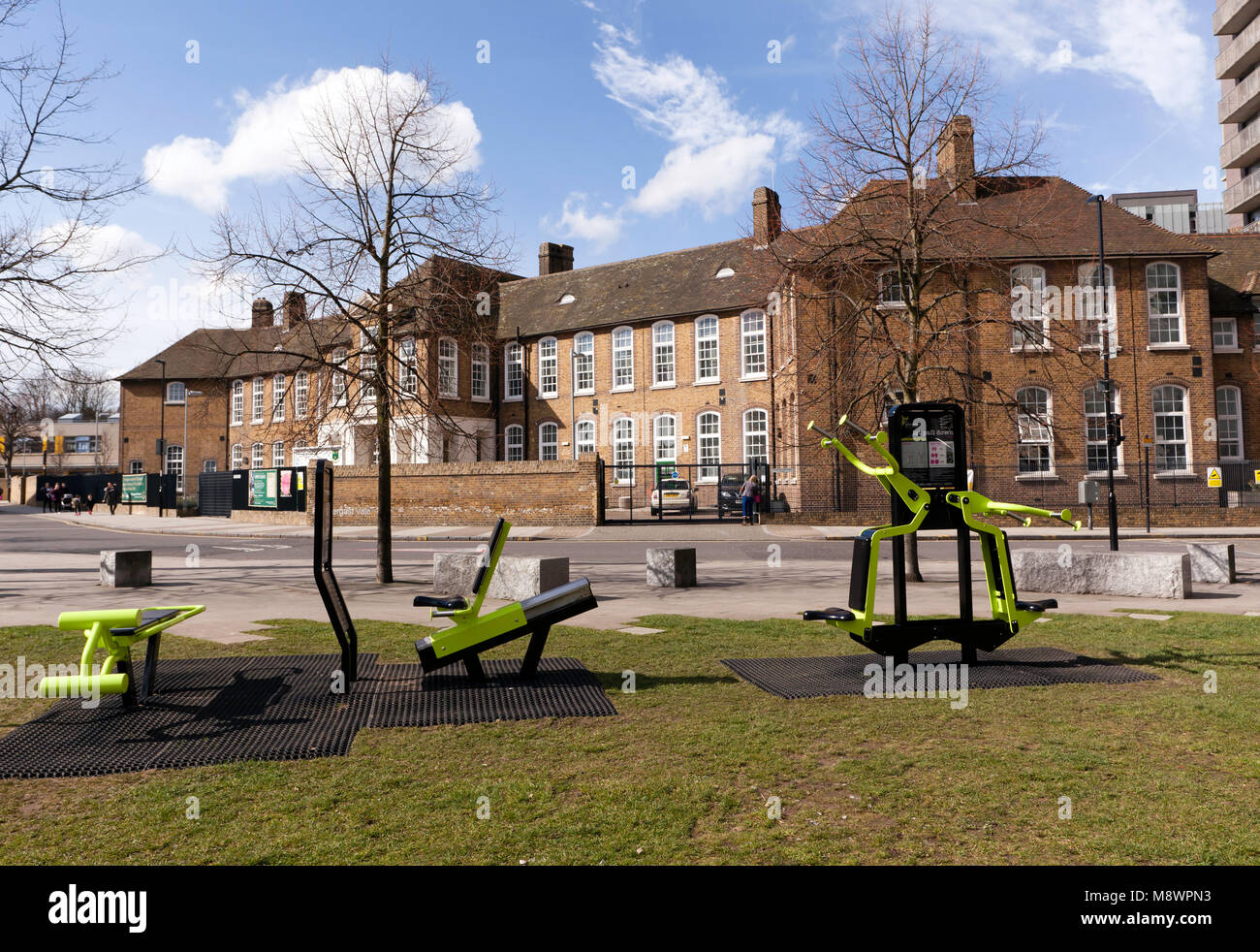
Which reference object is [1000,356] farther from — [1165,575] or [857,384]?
[1165,575]

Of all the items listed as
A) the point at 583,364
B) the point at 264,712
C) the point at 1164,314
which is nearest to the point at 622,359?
the point at 583,364

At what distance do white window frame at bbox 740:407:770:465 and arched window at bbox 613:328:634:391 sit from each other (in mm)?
6567

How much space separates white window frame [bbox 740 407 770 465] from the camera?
121 ft

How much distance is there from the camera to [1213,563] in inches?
519

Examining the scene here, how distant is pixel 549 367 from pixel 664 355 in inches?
275

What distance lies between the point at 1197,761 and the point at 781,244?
11922 mm

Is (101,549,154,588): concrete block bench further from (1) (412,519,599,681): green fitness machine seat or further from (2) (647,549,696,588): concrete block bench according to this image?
(1) (412,519,599,681): green fitness machine seat

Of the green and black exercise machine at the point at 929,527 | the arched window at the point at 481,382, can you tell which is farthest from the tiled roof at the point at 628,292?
the green and black exercise machine at the point at 929,527

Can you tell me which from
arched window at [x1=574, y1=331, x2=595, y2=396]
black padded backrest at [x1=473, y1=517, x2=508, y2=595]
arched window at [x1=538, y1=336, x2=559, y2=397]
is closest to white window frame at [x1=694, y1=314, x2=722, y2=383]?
arched window at [x1=574, y1=331, x2=595, y2=396]

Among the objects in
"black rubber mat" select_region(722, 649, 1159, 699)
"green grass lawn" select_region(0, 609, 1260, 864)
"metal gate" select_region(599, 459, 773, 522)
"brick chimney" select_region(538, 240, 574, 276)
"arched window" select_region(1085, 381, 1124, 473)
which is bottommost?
"green grass lawn" select_region(0, 609, 1260, 864)

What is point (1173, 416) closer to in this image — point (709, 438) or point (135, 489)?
point (709, 438)
